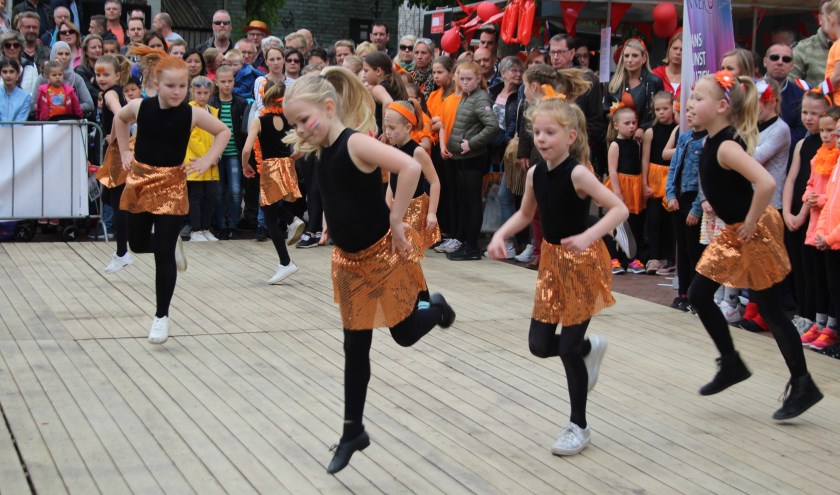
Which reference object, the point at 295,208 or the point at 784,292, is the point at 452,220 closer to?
the point at 295,208

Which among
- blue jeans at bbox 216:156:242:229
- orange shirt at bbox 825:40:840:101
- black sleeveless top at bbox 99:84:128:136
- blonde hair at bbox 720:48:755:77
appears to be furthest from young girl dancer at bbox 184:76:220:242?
orange shirt at bbox 825:40:840:101

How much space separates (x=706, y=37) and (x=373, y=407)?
15.2ft

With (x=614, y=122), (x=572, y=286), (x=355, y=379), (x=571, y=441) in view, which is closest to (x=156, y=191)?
(x=355, y=379)

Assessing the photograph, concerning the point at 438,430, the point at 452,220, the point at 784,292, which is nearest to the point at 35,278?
the point at 452,220

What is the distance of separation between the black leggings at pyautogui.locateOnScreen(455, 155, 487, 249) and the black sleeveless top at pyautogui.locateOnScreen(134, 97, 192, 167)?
14.3ft

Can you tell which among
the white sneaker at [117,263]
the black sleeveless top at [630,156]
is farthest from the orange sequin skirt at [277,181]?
the black sleeveless top at [630,156]

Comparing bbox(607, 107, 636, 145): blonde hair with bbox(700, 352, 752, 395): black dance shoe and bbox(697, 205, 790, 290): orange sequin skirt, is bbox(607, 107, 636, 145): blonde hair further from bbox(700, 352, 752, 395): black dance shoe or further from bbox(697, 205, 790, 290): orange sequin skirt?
bbox(700, 352, 752, 395): black dance shoe

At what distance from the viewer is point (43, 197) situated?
37.7 feet

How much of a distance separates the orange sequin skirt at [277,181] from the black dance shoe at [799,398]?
5.17 metres

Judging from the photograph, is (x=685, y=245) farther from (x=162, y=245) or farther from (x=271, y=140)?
(x=162, y=245)

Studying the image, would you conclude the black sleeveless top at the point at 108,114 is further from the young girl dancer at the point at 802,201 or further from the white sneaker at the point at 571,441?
the white sneaker at the point at 571,441

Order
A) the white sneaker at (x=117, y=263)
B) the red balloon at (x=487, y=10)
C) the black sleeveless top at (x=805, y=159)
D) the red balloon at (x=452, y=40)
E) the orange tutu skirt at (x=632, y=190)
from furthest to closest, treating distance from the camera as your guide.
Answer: the red balloon at (x=452, y=40), the red balloon at (x=487, y=10), the orange tutu skirt at (x=632, y=190), the white sneaker at (x=117, y=263), the black sleeveless top at (x=805, y=159)

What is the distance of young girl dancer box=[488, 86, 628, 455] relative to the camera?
485 cm

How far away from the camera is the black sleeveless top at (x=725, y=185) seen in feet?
17.8
